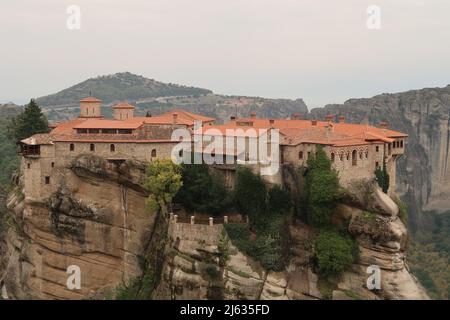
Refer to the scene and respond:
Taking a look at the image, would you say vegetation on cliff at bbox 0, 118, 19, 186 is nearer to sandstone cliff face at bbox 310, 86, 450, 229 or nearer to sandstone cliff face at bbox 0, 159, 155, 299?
sandstone cliff face at bbox 0, 159, 155, 299

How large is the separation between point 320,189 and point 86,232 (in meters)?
19.3

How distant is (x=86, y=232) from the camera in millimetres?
55094

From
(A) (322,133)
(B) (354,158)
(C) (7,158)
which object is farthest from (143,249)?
(C) (7,158)

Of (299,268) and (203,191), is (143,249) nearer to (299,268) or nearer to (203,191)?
(203,191)

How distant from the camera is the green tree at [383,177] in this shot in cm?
5256

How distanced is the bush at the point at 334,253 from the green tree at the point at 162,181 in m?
11.1

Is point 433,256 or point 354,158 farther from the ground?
point 354,158

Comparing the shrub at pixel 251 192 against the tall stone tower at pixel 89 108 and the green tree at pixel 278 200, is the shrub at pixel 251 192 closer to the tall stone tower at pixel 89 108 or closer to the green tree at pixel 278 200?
the green tree at pixel 278 200

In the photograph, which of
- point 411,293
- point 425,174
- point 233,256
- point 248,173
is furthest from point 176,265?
point 425,174

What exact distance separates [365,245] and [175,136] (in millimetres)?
16730

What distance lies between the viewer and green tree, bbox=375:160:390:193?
52562 mm

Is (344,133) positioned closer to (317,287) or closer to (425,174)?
(317,287)

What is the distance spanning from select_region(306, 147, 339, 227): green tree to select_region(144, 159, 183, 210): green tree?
30.8ft

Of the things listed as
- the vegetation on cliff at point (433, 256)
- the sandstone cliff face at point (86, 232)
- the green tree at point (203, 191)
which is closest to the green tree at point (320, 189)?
the green tree at point (203, 191)
